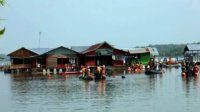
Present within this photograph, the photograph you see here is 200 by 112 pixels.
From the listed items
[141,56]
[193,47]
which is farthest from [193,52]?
[141,56]

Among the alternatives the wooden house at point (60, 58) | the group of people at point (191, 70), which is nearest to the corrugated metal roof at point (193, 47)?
the wooden house at point (60, 58)

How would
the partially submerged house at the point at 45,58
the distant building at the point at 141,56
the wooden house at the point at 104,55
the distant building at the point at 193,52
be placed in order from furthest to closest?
the distant building at the point at 193,52 < the distant building at the point at 141,56 < the wooden house at the point at 104,55 < the partially submerged house at the point at 45,58

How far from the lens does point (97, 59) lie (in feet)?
219

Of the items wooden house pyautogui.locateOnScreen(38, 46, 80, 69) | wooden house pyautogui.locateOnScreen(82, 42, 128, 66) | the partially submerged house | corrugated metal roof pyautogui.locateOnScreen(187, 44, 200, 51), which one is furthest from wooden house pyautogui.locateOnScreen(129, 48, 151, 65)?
wooden house pyautogui.locateOnScreen(38, 46, 80, 69)

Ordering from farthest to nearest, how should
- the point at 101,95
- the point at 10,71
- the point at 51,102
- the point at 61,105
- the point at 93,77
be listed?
the point at 10,71 → the point at 93,77 → the point at 101,95 → the point at 51,102 → the point at 61,105

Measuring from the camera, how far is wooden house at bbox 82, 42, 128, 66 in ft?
213

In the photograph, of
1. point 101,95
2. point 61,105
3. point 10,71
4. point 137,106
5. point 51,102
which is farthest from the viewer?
point 10,71

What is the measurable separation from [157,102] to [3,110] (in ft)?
25.0

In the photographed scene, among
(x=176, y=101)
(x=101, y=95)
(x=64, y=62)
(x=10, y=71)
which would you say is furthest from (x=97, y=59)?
(x=176, y=101)

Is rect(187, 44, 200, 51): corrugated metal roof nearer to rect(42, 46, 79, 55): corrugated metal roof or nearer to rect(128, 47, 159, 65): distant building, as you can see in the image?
rect(128, 47, 159, 65): distant building

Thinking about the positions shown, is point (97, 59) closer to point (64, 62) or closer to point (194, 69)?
point (64, 62)

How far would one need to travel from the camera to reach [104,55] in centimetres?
6569

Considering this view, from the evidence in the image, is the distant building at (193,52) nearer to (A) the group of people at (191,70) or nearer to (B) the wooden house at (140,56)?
(B) the wooden house at (140,56)

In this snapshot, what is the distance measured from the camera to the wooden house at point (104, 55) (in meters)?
65.1
